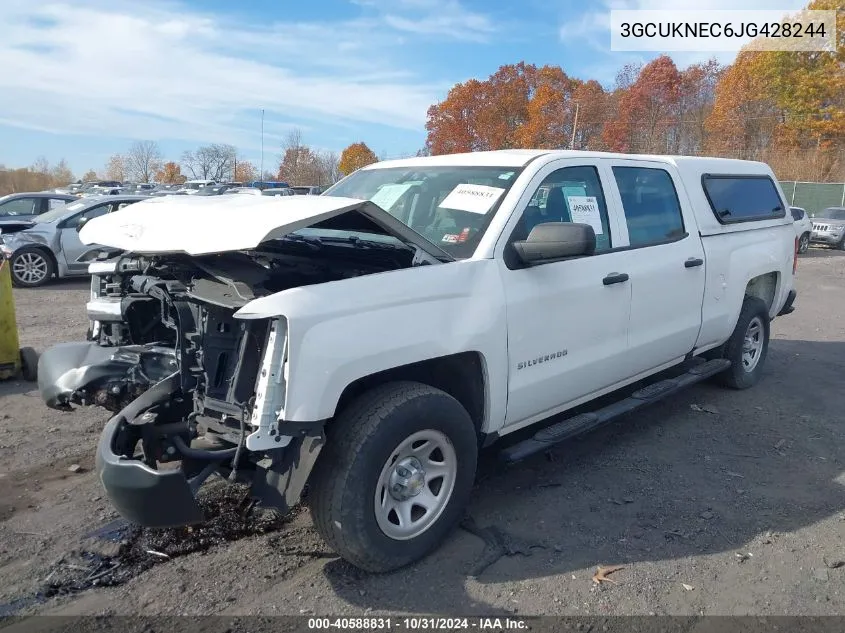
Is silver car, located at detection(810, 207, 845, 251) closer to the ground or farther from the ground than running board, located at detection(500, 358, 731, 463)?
farther from the ground

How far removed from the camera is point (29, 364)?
6.20 meters

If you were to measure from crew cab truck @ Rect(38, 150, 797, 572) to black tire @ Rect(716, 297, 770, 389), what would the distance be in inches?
57.0

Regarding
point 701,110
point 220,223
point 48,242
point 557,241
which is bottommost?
point 48,242

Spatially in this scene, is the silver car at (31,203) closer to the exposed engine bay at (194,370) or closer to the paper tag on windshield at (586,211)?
the exposed engine bay at (194,370)

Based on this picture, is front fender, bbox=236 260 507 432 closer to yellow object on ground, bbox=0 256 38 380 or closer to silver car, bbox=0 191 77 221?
yellow object on ground, bbox=0 256 38 380

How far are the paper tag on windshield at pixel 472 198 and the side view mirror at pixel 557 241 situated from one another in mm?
392

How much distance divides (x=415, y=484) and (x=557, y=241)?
139cm

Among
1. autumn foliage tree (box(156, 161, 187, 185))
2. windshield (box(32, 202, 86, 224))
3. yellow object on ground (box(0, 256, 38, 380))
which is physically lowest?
yellow object on ground (box(0, 256, 38, 380))

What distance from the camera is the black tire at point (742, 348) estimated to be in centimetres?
596

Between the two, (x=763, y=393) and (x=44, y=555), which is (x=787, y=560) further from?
(x=44, y=555)

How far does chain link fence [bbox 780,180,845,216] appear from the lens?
3219 centimetres

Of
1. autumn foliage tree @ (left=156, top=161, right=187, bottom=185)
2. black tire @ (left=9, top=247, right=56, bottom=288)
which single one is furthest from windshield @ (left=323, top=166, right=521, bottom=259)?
autumn foliage tree @ (left=156, top=161, right=187, bottom=185)

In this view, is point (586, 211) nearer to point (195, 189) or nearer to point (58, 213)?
point (58, 213)

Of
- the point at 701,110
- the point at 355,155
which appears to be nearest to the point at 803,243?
the point at 701,110
